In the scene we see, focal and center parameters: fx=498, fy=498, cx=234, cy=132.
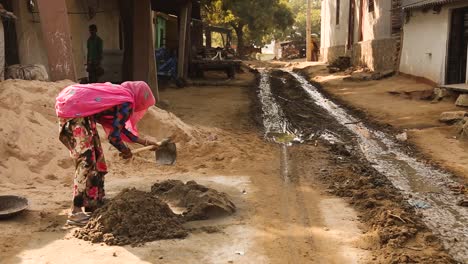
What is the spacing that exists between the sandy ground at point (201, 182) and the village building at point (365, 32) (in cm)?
1136

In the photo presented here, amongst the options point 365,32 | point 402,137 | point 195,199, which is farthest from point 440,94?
point 365,32

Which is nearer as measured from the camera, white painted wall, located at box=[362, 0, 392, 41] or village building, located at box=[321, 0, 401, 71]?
village building, located at box=[321, 0, 401, 71]

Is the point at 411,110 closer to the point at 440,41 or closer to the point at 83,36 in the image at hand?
the point at 440,41

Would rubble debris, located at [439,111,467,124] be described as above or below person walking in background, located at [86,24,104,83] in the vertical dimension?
below

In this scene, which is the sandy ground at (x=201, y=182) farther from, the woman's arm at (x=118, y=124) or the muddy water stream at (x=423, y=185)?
the woman's arm at (x=118, y=124)

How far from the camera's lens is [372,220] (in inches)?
180

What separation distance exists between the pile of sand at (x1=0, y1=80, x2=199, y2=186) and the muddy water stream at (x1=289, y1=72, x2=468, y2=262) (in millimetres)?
3849

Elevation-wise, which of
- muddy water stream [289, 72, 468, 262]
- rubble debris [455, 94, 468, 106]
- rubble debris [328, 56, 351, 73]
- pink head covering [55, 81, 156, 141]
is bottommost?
muddy water stream [289, 72, 468, 262]

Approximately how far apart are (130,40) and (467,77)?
8.57m

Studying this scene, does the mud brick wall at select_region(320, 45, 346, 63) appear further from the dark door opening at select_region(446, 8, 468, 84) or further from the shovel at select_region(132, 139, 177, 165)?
the shovel at select_region(132, 139, 177, 165)

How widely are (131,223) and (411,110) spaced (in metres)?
8.79

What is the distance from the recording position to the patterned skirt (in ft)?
14.9

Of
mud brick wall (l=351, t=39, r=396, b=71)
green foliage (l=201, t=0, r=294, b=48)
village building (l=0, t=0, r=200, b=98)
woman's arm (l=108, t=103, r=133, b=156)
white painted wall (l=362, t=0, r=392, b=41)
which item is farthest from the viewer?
green foliage (l=201, t=0, r=294, b=48)

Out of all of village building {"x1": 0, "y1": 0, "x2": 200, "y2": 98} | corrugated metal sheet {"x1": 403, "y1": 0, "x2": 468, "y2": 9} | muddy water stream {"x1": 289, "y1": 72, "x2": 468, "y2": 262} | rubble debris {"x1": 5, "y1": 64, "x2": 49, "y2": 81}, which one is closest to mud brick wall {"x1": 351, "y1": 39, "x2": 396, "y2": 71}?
corrugated metal sheet {"x1": 403, "y1": 0, "x2": 468, "y2": 9}
